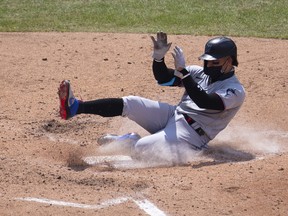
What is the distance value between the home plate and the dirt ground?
6 centimetres

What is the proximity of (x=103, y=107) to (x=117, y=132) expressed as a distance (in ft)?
3.05

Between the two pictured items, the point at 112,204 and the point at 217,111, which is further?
the point at 217,111

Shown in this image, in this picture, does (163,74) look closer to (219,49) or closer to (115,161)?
(219,49)

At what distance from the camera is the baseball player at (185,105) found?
714 centimetres

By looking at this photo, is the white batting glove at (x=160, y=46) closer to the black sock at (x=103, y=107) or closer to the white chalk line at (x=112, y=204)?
the black sock at (x=103, y=107)

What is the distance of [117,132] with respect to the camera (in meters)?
8.35

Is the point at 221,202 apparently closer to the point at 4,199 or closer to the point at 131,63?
the point at 4,199

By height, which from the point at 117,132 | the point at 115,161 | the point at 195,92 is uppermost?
the point at 195,92

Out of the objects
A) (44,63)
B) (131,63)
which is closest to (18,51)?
(44,63)

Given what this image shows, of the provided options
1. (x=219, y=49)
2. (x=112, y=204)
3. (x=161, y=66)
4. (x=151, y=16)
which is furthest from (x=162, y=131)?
(x=151, y=16)

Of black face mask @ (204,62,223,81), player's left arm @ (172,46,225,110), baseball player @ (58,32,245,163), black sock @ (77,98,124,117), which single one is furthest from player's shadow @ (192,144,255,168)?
black sock @ (77,98,124,117)

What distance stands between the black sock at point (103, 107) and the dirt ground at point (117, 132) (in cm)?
45

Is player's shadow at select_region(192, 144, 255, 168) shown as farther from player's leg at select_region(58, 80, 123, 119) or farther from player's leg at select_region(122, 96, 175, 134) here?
player's leg at select_region(58, 80, 123, 119)

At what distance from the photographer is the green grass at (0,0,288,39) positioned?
12.4 meters
